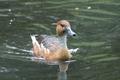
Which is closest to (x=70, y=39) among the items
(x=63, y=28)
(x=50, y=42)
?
(x=50, y=42)

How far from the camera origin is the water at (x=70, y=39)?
1412 cm

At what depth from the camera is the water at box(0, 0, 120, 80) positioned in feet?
46.3

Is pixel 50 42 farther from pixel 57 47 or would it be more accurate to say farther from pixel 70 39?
pixel 70 39

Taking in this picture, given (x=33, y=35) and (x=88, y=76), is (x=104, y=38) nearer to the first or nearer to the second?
(x=33, y=35)

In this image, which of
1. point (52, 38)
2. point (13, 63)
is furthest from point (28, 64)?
point (52, 38)

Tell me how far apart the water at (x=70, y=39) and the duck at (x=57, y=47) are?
0.29 metres

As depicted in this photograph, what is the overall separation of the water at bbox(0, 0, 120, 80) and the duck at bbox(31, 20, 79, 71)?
29 cm

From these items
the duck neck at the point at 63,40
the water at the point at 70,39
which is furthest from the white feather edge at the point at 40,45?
the duck neck at the point at 63,40

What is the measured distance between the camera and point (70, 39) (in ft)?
57.0

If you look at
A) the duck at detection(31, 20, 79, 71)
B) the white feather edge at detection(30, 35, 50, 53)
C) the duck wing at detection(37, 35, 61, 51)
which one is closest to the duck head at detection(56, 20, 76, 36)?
the duck at detection(31, 20, 79, 71)

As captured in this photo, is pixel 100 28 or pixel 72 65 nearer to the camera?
pixel 72 65

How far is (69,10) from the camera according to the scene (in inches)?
794

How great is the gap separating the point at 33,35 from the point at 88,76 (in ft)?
12.9

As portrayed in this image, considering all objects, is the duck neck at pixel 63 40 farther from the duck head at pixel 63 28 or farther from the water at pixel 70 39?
the water at pixel 70 39
